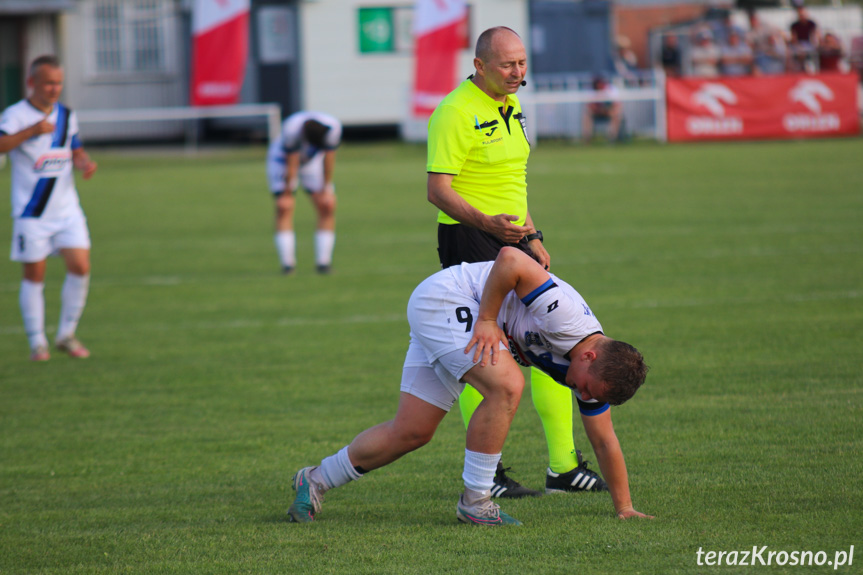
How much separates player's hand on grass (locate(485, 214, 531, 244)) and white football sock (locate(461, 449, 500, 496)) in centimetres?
103

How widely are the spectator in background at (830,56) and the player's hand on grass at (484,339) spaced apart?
28281 millimetres

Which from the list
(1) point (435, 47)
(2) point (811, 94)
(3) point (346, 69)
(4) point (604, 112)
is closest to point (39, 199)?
(1) point (435, 47)

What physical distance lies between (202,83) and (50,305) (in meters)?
18.2

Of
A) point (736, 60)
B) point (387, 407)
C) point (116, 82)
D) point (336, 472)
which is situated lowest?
point (387, 407)

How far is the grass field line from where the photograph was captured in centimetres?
964

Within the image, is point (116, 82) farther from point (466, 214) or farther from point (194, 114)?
point (466, 214)

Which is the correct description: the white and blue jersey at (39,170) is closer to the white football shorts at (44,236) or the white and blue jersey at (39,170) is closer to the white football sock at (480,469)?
the white football shorts at (44,236)

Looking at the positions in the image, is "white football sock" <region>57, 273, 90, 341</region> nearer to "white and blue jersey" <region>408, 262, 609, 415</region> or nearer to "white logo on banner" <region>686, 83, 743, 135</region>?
"white and blue jersey" <region>408, 262, 609, 415</region>

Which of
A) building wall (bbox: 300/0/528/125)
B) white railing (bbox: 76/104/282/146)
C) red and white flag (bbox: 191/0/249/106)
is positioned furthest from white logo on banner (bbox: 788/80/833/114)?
red and white flag (bbox: 191/0/249/106)

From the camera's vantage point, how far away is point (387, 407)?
6805 millimetres

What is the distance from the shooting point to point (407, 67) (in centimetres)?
3222

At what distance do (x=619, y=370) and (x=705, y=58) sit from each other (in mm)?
29926

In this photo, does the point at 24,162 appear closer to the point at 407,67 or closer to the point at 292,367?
the point at 292,367

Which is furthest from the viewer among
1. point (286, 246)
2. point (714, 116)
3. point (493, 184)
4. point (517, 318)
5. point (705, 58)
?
point (705, 58)
